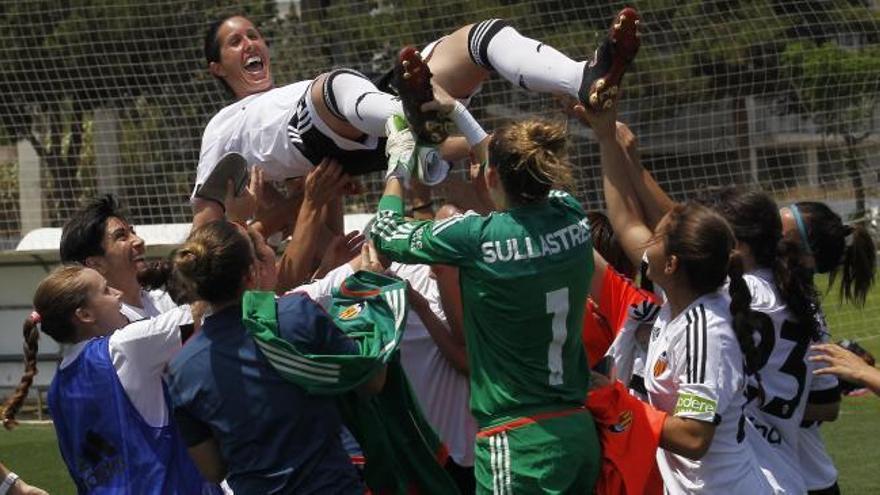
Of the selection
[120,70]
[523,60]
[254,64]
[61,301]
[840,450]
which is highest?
[523,60]

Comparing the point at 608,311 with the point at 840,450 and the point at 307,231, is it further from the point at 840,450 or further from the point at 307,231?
the point at 840,450

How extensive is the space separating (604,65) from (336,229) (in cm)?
163

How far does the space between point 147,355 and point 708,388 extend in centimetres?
154

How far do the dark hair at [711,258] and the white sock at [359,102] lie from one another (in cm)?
98

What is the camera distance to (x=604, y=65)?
436 centimetres

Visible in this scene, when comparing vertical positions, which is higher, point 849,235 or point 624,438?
point 849,235

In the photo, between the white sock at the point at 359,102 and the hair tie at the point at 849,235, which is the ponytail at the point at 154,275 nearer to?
the white sock at the point at 359,102

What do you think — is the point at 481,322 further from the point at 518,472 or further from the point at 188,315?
the point at 188,315

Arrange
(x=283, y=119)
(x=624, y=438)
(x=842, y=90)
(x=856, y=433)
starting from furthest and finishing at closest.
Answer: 1. (x=842, y=90)
2. (x=856, y=433)
3. (x=283, y=119)
4. (x=624, y=438)

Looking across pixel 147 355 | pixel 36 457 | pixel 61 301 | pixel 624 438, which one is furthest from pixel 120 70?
pixel 624 438

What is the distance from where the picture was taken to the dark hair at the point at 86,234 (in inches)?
197

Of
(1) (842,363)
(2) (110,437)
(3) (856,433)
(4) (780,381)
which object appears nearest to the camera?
(1) (842,363)

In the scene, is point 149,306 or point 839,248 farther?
point 149,306

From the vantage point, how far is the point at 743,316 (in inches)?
155
